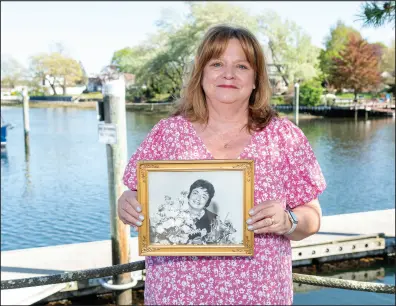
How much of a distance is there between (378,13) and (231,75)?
2690mm

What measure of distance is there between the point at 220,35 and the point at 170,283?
830 millimetres

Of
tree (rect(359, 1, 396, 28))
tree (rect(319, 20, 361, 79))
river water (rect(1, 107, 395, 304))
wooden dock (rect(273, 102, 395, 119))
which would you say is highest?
tree (rect(319, 20, 361, 79))

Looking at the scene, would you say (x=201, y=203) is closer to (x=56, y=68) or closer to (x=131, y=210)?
(x=131, y=210)

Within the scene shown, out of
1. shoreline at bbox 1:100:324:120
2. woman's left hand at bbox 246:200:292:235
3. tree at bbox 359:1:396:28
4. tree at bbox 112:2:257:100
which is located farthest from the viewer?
shoreline at bbox 1:100:324:120

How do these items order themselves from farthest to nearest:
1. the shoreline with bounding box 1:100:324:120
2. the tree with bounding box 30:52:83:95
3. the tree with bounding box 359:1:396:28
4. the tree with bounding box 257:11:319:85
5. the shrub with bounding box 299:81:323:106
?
the tree with bounding box 30:52:83:95
the shrub with bounding box 299:81:323:106
the shoreline with bounding box 1:100:324:120
the tree with bounding box 257:11:319:85
the tree with bounding box 359:1:396:28

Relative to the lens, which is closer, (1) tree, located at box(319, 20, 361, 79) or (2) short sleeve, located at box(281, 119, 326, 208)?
(2) short sleeve, located at box(281, 119, 326, 208)

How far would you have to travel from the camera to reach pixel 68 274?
6.78ft

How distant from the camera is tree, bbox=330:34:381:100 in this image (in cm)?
3934

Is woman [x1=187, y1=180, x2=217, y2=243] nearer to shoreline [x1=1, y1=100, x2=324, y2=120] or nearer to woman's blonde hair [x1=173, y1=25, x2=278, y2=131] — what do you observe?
woman's blonde hair [x1=173, y1=25, x2=278, y2=131]

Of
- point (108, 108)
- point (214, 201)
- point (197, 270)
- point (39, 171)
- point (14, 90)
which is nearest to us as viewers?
point (214, 201)

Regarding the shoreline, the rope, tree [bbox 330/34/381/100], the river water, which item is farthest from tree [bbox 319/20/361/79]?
the rope

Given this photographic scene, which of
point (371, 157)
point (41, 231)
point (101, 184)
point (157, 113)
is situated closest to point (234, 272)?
point (41, 231)

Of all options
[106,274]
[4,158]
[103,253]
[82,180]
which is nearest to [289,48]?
[4,158]

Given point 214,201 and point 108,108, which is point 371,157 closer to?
point 108,108
